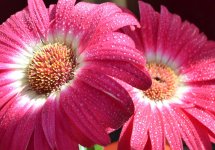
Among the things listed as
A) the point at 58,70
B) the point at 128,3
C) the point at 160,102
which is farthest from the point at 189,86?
the point at 128,3

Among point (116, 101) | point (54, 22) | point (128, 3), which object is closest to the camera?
point (116, 101)

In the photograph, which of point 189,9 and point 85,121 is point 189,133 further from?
point 189,9

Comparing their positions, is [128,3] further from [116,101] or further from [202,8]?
[116,101]

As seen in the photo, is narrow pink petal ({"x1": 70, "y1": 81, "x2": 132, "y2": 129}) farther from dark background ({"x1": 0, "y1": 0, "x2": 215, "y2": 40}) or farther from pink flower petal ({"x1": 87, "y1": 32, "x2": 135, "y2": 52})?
dark background ({"x1": 0, "y1": 0, "x2": 215, "y2": 40})

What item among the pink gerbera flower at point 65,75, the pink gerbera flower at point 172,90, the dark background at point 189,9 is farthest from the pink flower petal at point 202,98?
the dark background at point 189,9

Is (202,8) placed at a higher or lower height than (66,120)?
lower

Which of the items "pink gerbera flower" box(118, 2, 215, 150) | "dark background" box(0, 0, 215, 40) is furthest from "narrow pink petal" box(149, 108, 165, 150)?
"dark background" box(0, 0, 215, 40)

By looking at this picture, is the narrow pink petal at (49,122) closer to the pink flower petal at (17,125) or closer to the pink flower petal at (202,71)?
the pink flower petal at (17,125)
